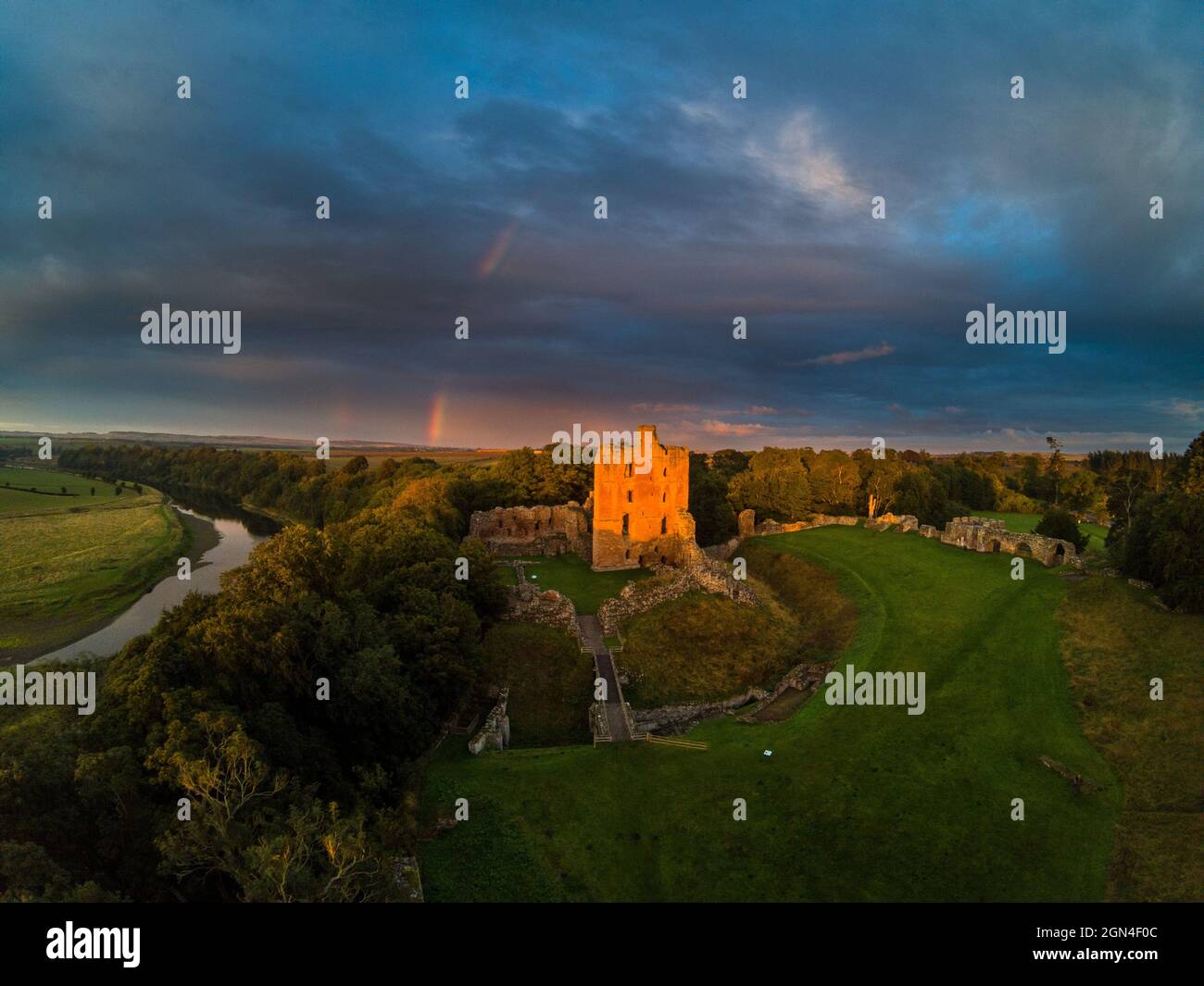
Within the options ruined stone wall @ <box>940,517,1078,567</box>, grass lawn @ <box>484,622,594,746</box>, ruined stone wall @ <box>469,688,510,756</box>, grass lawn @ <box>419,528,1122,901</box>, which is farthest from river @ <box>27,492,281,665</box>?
ruined stone wall @ <box>940,517,1078,567</box>

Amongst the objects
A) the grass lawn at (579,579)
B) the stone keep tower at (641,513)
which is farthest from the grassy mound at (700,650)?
the stone keep tower at (641,513)

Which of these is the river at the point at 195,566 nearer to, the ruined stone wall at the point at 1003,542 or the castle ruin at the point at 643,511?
the castle ruin at the point at 643,511

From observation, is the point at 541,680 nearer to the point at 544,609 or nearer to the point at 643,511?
the point at 544,609

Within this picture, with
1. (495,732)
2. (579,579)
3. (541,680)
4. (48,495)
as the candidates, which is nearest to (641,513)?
(579,579)

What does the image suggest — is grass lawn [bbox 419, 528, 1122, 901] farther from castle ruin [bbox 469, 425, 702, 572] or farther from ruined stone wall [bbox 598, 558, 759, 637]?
castle ruin [bbox 469, 425, 702, 572]

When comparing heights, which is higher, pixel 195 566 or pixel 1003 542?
pixel 1003 542

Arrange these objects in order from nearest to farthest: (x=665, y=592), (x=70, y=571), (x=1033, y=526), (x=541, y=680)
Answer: (x=541, y=680)
(x=665, y=592)
(x=70, y=571)
(x=1033, y=526)
